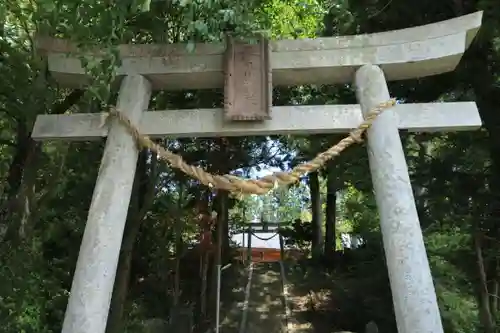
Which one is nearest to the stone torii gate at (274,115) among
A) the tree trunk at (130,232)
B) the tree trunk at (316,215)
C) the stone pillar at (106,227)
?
the stone pillar at (106,227)

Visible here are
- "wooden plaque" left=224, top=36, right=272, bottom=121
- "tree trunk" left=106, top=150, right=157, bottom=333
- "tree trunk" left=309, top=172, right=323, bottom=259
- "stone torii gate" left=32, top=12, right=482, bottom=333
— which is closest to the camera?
"stone torii gate" left=32, top=12, right=482, bottom=333

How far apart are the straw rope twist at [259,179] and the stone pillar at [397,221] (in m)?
0.08

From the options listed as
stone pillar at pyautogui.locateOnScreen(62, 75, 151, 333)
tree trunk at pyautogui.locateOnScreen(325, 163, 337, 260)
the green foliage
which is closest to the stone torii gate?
stone pillar at pyautogui.locateOnScreen(62, 75, 151, 333)

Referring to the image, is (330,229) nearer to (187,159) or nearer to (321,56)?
(187,159)

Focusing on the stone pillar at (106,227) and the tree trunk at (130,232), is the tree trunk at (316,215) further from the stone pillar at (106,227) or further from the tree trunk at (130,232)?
the stone pillar at (106,227)

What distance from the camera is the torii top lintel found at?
3.45m

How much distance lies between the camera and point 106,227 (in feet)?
10.6

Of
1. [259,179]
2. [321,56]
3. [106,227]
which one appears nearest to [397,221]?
[259,179]

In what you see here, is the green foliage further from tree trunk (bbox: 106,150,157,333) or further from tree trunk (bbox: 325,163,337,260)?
tree trunk (bbox: 325,163,337,260)

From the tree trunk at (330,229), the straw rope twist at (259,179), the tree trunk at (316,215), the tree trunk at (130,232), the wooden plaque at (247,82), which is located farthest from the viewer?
the tree trunk at (316,215)

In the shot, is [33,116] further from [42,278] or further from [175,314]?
[175,314]

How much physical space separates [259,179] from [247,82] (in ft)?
2.34

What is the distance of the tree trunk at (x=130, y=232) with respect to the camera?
540 centimetres

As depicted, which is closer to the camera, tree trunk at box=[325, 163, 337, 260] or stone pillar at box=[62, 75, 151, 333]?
stone pillar at box=[62, 75, 151, 333]
